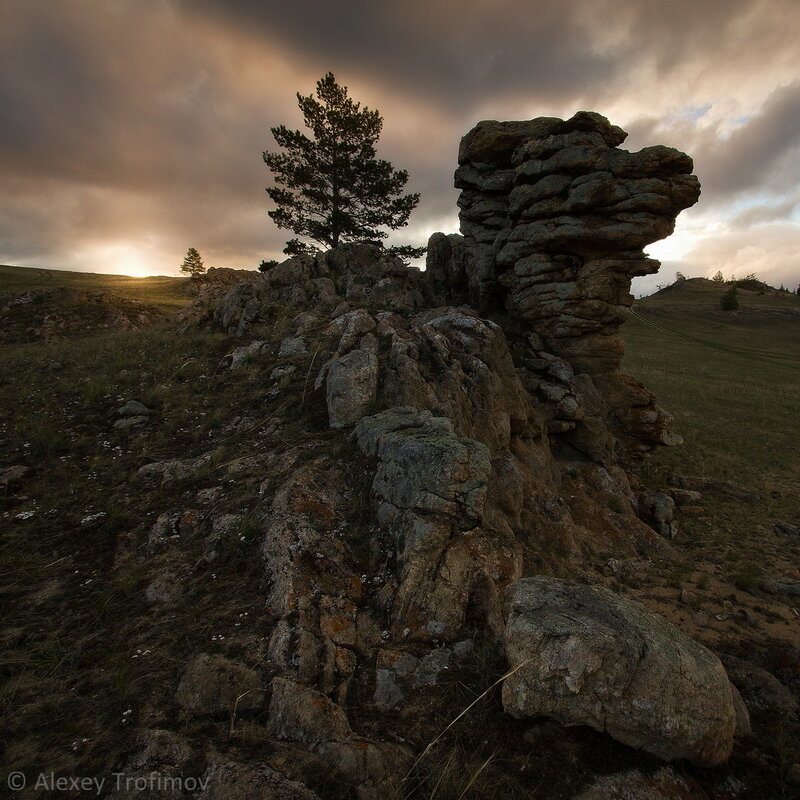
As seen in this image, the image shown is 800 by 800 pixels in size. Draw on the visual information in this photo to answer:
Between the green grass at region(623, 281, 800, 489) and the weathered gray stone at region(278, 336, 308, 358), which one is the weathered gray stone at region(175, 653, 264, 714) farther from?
the green grass at region(623, 281, 800, 489)

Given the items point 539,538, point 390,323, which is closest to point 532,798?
point 539,538

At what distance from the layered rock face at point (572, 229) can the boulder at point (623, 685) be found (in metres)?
14.9

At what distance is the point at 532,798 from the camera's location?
3.53 metres

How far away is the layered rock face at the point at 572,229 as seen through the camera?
1527cm

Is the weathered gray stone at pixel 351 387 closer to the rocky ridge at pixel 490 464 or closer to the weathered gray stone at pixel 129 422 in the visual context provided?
the rocky ridge at pixel 490 464

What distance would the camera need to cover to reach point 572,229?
1580 centimetres

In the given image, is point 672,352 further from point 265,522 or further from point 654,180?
point 265,522

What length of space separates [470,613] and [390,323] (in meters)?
10.3

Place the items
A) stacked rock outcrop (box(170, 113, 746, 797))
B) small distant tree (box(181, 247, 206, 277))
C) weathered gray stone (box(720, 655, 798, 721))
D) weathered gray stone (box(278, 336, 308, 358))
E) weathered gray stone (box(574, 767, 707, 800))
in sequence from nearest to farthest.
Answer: weathered gray stone (box(574, 767, 707, 800)) → stacked rock outcrop (box(170, 113, 746, 797)) → weathered gray stone (box(720, 655, 798, 721)) → weathered gray stone (box(278, 336, 308, 358)) → small distant tree (box(181, 247, 206, 277))

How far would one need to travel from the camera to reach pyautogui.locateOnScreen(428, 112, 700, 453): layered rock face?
15.3 metres

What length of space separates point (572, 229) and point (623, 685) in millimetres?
15894

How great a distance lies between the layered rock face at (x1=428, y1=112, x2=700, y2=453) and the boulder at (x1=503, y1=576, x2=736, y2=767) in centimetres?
1494

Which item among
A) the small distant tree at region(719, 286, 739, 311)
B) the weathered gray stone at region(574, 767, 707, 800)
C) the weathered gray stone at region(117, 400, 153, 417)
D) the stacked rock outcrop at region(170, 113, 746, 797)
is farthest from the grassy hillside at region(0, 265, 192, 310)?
the small distant tree at region(719, 286, 739, 311)

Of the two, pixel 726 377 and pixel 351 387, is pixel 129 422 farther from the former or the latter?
pixel 726 377
